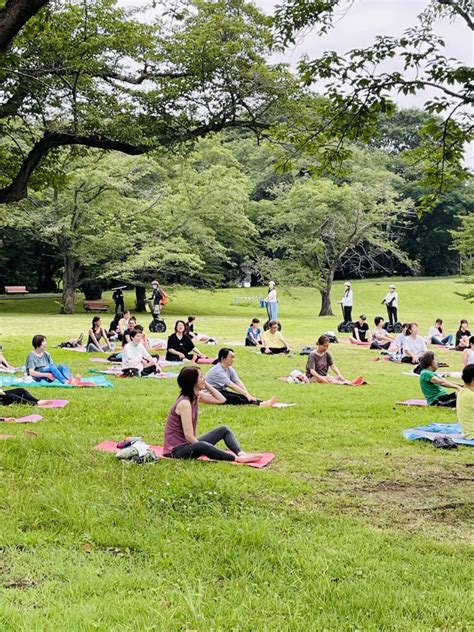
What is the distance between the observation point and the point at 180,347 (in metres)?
15.2

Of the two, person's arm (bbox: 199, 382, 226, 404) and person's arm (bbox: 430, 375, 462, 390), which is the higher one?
person's arm (bbox: 430, 375, 462, 390)

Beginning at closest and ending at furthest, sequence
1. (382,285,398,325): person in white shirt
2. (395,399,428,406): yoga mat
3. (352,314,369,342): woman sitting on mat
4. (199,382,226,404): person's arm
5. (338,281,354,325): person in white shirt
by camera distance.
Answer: (199,382,226,404): person's arm, (395,399,428,406): yoga mat, (352,314,369,342): woman sitting on mat, (382,285,398,325): person in white shirt, (338,281,354,325): person in white shirt

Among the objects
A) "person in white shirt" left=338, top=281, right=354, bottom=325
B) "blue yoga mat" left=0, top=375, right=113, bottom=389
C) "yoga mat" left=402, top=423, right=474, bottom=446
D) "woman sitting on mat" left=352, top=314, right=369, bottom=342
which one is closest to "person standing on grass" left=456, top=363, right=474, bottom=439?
"yoga mat" left=402, top=423, right=474, bottom=446

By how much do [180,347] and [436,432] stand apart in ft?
25.6

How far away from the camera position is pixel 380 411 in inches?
390

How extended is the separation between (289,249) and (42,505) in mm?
32662

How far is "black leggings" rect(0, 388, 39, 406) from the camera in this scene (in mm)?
9727

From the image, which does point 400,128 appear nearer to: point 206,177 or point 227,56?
point 206,177

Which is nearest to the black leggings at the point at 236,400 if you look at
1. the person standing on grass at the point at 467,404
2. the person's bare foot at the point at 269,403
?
the person's bare foot at the point at 269,403

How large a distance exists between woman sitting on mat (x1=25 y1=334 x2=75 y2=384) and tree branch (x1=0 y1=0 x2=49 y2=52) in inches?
270

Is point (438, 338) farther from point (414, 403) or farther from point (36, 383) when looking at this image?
point (36, 383)

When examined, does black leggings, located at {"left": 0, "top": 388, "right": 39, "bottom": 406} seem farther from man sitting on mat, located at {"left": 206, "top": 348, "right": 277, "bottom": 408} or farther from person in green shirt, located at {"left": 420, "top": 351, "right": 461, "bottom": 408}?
person in green shirt, located at {"left": 420, "top": 351, "right": 461, "bottom": 408}

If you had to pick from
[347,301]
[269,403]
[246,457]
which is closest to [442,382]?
[269,403]

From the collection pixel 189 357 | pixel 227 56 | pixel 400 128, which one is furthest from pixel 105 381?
pixel 400 128
